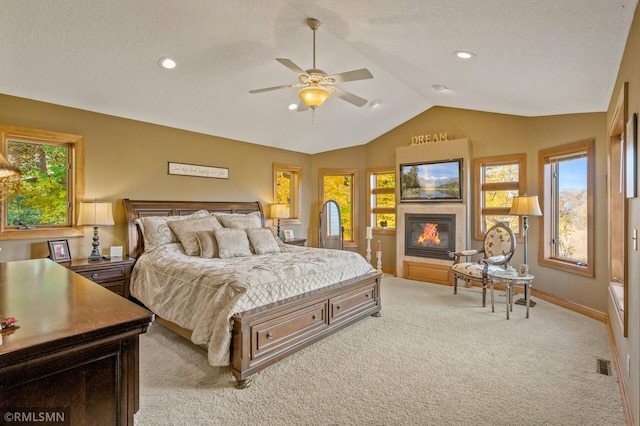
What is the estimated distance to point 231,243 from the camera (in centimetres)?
399

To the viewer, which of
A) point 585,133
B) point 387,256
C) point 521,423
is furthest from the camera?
point 387,256

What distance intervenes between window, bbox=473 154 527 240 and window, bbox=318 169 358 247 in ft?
8.20

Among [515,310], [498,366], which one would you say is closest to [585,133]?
[515,310]

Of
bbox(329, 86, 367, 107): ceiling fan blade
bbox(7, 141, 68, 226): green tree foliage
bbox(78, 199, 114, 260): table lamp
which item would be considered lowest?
bbox(78, 199, 114, 260): table lamp

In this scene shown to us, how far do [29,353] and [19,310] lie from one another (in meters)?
0.50

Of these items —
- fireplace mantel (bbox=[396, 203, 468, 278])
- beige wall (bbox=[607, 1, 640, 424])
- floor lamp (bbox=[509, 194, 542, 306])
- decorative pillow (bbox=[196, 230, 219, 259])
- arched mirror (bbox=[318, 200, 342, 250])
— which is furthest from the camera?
arched mirror (bbox=[318, 200, 342, 250])

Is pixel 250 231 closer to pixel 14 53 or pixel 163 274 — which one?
pixel 163 274

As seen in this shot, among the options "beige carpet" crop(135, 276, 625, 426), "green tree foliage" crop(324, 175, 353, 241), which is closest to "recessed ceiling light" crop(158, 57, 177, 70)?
"beige carpet" crop(135, 276, 625, 426)

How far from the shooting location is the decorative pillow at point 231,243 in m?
3.90

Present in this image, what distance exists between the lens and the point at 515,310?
429cm

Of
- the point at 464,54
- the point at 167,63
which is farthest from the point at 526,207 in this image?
the point at 167,63

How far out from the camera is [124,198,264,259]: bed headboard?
14.5 feet

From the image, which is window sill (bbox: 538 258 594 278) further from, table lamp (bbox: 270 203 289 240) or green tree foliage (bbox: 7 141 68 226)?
green tree foliage (bbox: 7 141 68 226)

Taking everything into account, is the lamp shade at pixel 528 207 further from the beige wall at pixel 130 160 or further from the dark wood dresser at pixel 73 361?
the dark wood dresser at pixel 73 361
